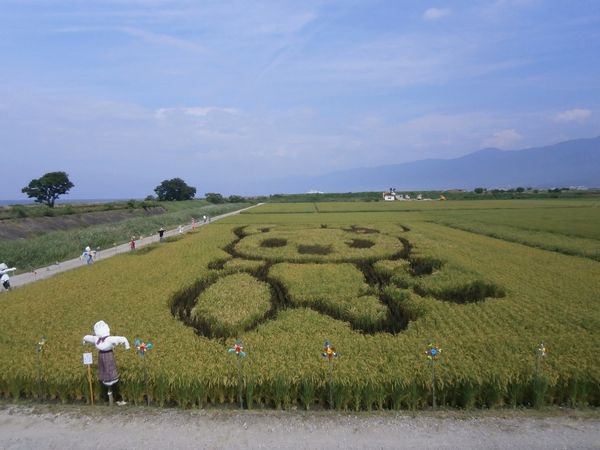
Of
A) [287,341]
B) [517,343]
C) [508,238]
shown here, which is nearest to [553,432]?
[517,343]

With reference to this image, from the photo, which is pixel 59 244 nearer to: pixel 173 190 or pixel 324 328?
pixel 324 328

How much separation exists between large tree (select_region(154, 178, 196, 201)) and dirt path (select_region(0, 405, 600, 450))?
112m

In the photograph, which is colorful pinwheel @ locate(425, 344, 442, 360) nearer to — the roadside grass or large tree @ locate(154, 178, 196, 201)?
the roadside grass

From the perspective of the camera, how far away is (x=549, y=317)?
12195 mm

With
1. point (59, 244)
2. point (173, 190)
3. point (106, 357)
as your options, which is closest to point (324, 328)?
point (106, 357)

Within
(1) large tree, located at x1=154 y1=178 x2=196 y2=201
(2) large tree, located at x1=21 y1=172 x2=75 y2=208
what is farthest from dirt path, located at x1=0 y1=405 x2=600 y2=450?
(1) large tree, located at x1=154 y1=178 x2=196 y2=201

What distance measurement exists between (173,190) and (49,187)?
41.7 metres

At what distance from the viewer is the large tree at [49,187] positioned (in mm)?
73406

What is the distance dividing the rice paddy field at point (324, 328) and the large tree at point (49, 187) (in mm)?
64243

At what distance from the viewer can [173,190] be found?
115m

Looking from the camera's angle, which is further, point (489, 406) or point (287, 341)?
point (287, 341)

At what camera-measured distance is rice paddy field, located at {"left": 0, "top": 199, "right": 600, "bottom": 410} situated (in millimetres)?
8078

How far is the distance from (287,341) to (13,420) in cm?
638

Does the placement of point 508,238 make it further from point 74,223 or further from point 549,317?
point 74,223
